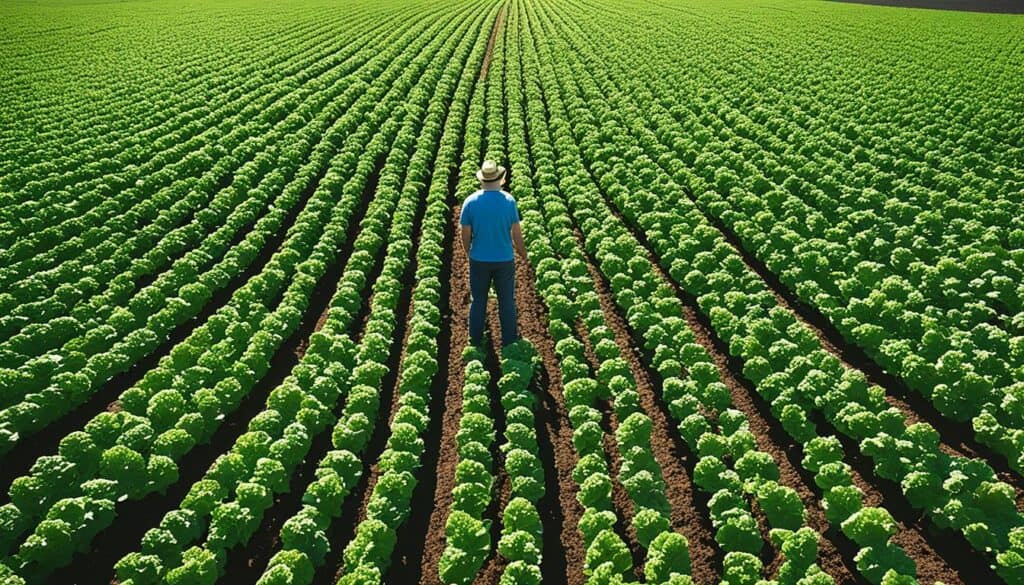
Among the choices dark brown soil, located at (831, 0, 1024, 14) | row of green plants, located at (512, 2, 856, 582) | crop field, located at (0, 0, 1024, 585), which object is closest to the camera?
row of green plants, located at (512, 2, 856, 582)

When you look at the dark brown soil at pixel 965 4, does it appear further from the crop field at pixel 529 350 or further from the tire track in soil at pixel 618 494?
the tire track in soil at pixel 618 494

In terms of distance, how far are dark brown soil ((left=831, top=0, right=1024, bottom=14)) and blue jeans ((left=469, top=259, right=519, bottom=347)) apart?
7247cm

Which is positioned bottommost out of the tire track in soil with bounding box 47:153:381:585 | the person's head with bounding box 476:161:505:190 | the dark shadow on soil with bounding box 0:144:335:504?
the tire track in soil with bounding box 47:153:381:585

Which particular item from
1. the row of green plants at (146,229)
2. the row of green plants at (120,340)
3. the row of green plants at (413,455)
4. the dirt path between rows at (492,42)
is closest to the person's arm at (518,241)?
the row of green plants at (413,455)

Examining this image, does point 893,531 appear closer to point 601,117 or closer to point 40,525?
point 40,525

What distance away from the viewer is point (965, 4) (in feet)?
216

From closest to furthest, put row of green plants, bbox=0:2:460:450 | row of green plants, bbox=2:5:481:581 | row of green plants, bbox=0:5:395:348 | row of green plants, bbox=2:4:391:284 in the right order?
row of green plants, bbox=2:5:481:581, row of green plants, bbox=0:2:460:450, row of green plants, bbox=0:5:395:348, row of green plants, bbox=2:4:391:284

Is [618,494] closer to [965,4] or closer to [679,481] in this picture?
[679,481]

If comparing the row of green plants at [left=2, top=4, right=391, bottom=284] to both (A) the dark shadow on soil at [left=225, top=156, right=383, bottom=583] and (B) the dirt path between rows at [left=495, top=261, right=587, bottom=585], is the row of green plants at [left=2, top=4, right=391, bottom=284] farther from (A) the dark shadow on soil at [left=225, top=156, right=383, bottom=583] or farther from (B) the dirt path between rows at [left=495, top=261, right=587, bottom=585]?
(B) the dirt path between rows at [left=495, top=261, right=587, bottom=585]

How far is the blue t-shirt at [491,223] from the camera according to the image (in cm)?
980

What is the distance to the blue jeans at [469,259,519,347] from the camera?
10.1m

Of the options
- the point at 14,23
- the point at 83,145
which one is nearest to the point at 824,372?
the point at 83,145

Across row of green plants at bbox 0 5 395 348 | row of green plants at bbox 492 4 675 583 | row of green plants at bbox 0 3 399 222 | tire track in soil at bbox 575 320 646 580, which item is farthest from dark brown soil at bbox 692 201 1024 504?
Result: row of green plants at bbox 0 3 399 222

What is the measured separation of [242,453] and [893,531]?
7.43 m
